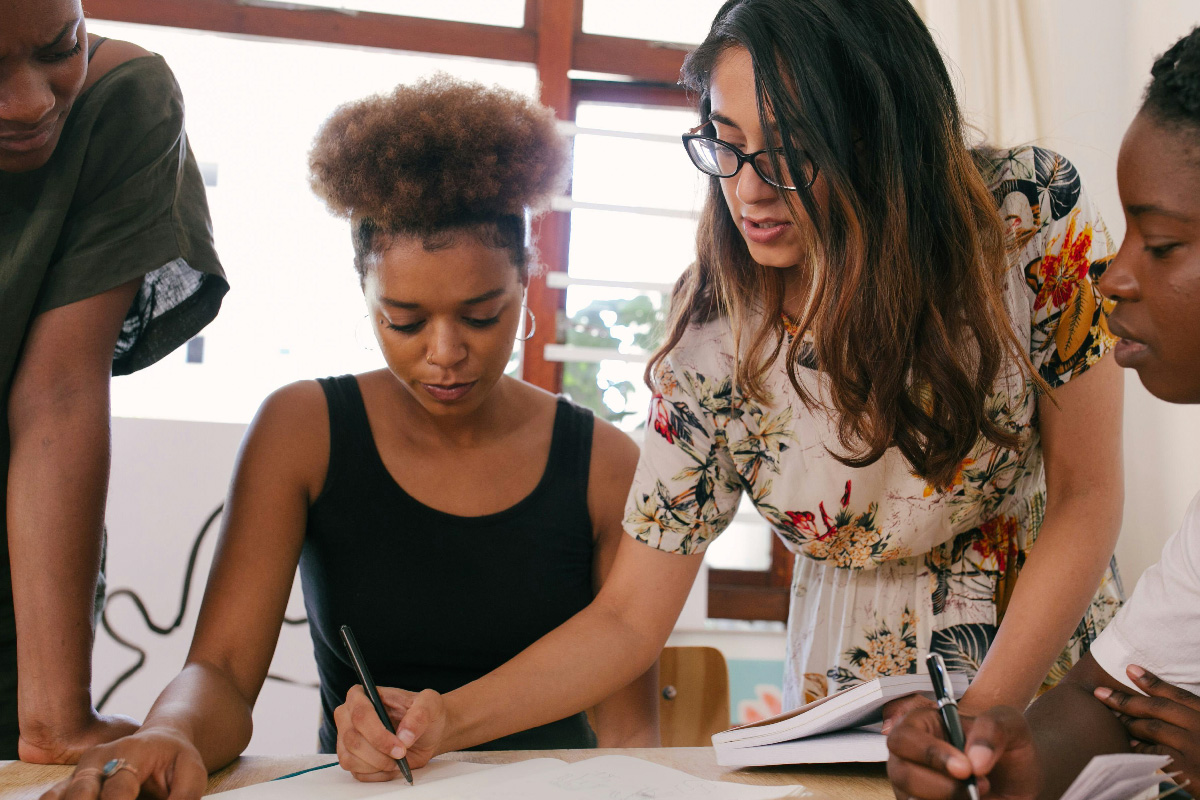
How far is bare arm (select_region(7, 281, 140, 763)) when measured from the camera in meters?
0.84

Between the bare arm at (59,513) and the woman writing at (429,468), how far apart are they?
0.22 metres

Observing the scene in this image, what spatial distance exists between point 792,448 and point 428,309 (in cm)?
46

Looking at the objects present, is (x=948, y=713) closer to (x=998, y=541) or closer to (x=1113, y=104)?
(x=998, y=541)

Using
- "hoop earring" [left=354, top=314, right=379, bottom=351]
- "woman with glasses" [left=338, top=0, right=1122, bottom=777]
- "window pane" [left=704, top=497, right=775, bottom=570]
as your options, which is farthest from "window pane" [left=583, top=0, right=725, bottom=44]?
"woman with glasses" [left=338, top=0, right=1122, bottom=777]

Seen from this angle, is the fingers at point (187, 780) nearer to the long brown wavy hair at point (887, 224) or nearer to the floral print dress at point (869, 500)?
the floral print dress at point (869, 500)

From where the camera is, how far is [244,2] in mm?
2580

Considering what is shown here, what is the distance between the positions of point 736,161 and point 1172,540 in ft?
1.69

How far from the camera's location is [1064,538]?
3.02ft

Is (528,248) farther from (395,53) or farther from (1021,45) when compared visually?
(1021,45)

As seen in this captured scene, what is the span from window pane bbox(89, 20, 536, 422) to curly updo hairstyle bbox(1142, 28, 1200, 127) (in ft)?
6.54

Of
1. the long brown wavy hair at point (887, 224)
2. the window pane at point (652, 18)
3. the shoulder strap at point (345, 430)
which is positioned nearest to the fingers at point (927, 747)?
the long brown wavy hair at point (887, 224)

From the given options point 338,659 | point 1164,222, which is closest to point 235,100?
point 338,659

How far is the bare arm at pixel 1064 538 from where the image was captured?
87 centimetres

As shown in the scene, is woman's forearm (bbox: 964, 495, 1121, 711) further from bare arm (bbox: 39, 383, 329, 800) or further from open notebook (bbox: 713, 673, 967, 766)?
bare arm (bbox: 39, 383, 329, 800)
